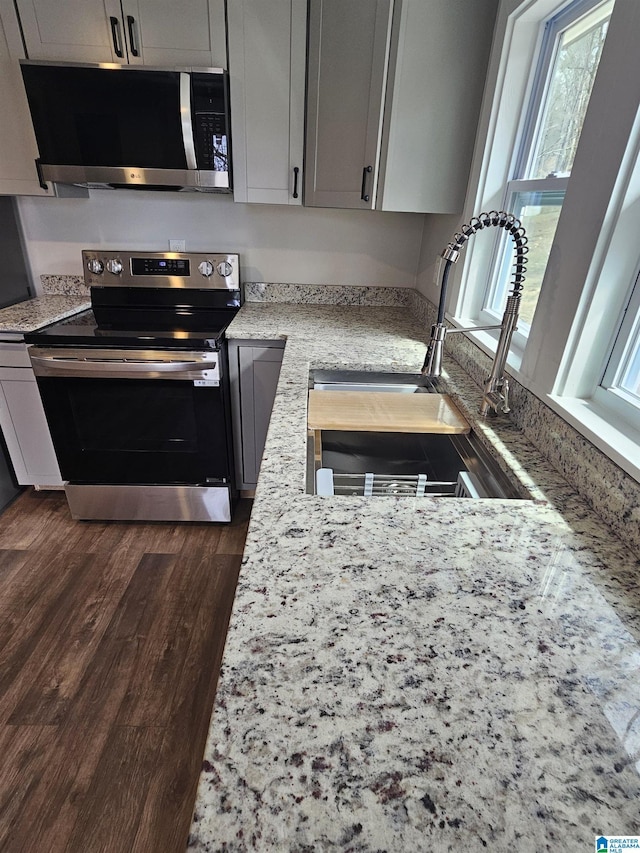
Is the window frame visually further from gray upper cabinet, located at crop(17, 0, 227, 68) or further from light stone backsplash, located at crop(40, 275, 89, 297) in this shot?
light stone backsplash, located at crop(40, 275, 89, 297)

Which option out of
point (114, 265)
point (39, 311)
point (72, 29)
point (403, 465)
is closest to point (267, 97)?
point (72, 29)

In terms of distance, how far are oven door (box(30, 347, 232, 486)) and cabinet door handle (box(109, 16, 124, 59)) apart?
116cm

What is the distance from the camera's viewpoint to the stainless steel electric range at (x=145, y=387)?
186 centimetres

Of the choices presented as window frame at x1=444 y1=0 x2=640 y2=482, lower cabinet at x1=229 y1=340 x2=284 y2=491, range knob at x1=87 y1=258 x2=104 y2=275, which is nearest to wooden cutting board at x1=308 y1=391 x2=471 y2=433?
window frame at x1=444 y1=0 x2=640 y2=482

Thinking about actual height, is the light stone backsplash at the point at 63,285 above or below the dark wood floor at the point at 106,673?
above

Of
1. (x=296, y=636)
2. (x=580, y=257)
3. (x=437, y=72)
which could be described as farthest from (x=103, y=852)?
(x=437, y=72)

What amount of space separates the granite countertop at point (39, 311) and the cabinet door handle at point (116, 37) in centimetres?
106

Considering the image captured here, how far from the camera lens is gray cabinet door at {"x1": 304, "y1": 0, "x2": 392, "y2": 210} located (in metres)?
1.68

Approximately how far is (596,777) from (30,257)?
9.55ft

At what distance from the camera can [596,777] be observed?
0.45m

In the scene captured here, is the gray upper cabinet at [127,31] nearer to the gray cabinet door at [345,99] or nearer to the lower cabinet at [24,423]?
the gray cabinet door at [345,99]

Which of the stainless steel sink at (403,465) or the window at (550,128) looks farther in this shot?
the window at (550,128)

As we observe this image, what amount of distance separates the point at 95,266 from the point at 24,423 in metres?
0.85

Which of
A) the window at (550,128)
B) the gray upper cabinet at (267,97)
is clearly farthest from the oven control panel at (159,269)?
the window at (550,128)
